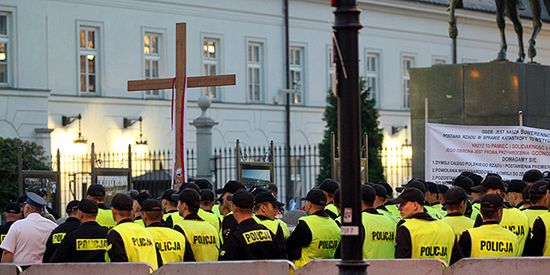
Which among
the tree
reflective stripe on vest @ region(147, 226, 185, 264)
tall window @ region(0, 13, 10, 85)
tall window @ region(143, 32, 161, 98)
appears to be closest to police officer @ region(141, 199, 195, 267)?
reflective stripe on vest @ region(147, 226, 185, 264)

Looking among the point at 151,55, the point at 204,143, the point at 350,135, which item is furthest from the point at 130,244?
the point at 151,55

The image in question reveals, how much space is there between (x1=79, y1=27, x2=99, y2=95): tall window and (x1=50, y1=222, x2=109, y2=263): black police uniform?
29.6 meters

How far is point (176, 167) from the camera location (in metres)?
19.7

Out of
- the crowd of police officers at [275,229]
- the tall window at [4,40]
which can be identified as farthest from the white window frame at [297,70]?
the crowd of police officers at [275,229]

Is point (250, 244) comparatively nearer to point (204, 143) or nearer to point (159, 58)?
point (204, 143)

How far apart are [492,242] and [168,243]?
9.19 feet

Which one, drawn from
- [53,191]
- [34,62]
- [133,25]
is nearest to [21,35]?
[34,62]

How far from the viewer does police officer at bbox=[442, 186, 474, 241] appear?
14.0m

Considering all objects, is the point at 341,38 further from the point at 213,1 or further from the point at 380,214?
the point at 213,1

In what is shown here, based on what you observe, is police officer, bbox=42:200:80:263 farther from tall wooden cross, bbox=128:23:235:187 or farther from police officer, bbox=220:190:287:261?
tall wooden cross, bbox=128:23:235:187

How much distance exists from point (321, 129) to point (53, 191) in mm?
27460

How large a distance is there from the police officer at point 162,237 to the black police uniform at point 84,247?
430mm

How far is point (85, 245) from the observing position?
13805 millimetres

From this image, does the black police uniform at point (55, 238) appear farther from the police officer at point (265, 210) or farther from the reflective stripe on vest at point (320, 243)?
the reflective stripe on vest at point (320, 243)
